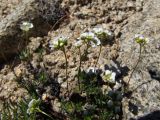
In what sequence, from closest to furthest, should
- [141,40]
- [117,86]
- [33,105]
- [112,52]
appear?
[33,105] → [141,40] → [117,86] → [112,52]

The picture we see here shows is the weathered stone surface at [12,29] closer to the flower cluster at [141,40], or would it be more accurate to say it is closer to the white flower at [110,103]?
the white flower at [110,103]

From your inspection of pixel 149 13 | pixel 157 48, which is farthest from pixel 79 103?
pixel 149 13

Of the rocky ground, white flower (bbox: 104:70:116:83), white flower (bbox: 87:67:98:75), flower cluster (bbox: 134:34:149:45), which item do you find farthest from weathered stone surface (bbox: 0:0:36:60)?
flower cluster (bbox: 134:34:149:45)

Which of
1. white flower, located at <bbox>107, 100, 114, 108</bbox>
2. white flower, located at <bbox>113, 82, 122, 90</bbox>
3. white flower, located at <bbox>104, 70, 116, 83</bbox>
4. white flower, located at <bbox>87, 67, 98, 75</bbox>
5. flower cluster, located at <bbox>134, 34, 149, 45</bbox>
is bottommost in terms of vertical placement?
white flower, located at <bbox>107, 100, 114, 108</bbox>

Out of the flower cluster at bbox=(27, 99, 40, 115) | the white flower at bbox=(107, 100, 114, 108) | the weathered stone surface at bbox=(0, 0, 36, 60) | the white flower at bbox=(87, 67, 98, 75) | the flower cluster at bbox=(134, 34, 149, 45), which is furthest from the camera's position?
the weathered stone surface at bbox=(0, 0, 36, 60)

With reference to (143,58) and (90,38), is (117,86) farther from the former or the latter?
(90,38)

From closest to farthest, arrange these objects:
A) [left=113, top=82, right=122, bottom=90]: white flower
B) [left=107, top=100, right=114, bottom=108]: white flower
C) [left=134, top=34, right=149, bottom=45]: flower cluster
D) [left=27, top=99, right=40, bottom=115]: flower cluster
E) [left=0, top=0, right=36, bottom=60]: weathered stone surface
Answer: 1. [left=27, top=99, right=40, bottom=115]: flower cluster
2. [left=134, top=34, right=149, bottom=45]: flower cluster
3. [left=107, top=100, right=114, bottom=108]: white flower
4. [left=113, top=82, right=122, bottom=90]: white flower
5. [left=0, top=0, right=36, bottom=60]: weathered stone surface

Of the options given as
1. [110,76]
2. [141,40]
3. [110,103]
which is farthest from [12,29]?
[141,40]

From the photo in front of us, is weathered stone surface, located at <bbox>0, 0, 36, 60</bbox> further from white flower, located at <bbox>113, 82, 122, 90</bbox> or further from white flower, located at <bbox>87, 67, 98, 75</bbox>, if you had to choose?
white flower, located at <bbox>113, 82, 122, 90</bbox>

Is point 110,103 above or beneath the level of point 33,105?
beneath
